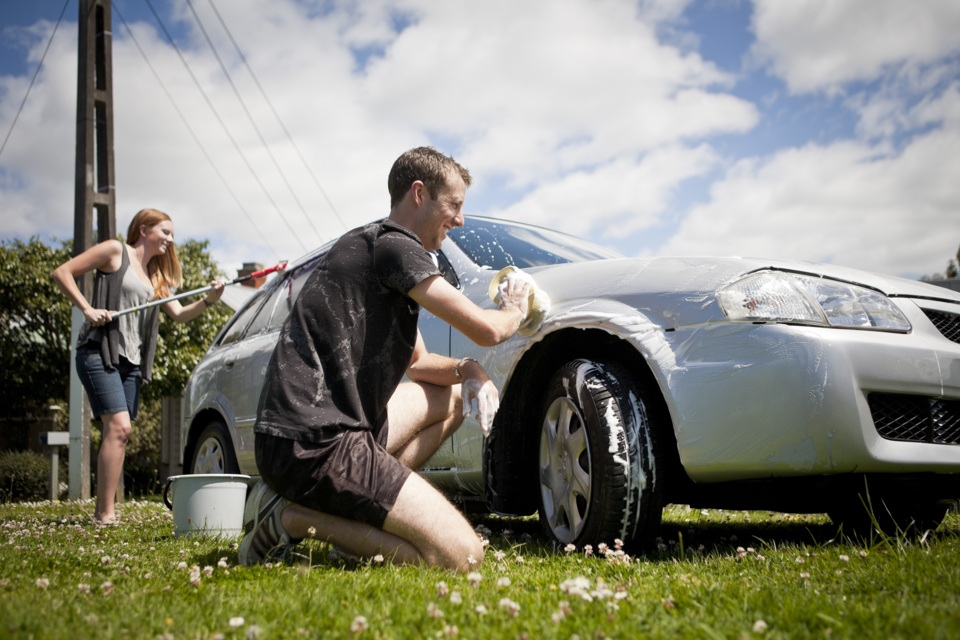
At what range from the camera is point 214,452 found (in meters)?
4.94

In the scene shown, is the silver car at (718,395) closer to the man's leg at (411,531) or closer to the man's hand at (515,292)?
the man's hand at (515,292)

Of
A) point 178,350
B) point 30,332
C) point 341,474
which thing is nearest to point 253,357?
point 341,474

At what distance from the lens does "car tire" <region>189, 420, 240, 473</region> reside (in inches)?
184

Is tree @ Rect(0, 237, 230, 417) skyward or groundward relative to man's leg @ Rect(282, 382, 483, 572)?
skyward

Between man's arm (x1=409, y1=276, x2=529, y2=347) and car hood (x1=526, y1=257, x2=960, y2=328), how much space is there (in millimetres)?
353

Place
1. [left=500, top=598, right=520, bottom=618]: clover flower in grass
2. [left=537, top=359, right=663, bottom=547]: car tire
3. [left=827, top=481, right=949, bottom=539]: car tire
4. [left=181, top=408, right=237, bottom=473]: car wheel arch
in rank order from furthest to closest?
1. [left=181, top=408, right=237, bottom=473]: car wheel arch
2. [left=827, top=481, right=949, bottom=539]: car tire
3. [left=537, top=359, right=663, bottom=547]: car tire
4. [left=500, top=598, right=520, bottom=618]: clover flower in grass

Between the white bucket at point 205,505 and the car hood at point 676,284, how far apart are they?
198cm

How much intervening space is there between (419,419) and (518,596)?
1.04 metres

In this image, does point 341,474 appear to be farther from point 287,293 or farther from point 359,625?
point 287,293

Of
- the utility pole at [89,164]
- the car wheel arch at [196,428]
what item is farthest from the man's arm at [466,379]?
the utility pole at [89,164]

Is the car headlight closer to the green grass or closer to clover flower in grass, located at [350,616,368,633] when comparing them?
the green grass

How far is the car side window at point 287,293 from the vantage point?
464 centimetres

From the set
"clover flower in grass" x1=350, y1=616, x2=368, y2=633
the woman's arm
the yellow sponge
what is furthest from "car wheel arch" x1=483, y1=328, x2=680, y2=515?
the woman's arm

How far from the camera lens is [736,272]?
8.16 feet
